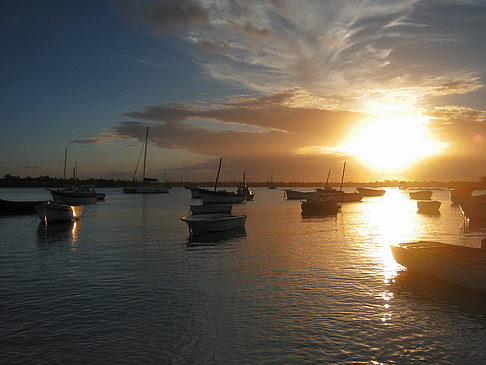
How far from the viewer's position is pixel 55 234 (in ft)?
105

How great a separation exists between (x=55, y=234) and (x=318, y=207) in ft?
125

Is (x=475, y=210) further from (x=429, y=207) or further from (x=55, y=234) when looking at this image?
(x=55, y=234)

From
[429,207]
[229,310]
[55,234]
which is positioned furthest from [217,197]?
[229,310]

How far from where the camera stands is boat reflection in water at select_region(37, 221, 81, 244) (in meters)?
28.5

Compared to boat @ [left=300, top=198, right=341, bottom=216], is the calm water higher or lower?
lower

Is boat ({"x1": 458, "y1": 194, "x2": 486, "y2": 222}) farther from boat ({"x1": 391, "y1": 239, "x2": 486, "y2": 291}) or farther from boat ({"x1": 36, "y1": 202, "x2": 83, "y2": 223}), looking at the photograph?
boat ({"x1": 36, "y1": 202, "x2": 83, "y2": 223})

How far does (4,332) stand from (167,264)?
32.6 feet

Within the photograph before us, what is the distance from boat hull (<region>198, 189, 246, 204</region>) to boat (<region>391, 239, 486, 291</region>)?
6994 centimetres

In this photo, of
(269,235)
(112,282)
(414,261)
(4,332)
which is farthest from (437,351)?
(269,235)

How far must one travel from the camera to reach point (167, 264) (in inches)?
774

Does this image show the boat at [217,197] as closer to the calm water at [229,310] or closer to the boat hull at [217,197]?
the boat hull at [217,197]

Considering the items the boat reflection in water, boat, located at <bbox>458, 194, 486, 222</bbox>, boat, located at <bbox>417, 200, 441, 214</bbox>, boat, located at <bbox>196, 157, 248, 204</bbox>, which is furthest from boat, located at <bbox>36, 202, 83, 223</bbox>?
boat, located at <bbox>417, 200, 441, 214</bbox>

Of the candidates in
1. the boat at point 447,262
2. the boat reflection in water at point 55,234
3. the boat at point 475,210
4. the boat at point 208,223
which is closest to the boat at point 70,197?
the boat reflection in water at point 55,234

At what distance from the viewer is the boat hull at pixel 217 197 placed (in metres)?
86.3
